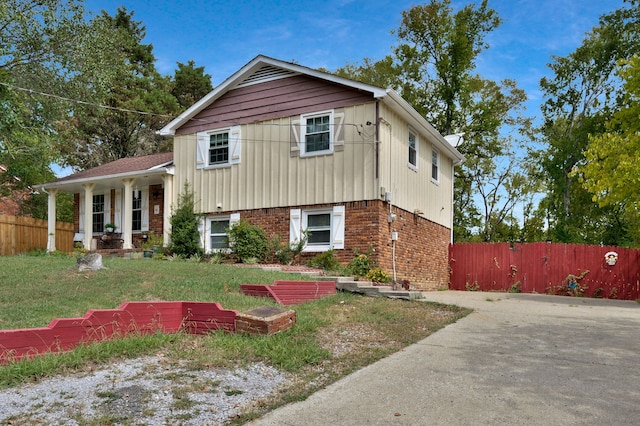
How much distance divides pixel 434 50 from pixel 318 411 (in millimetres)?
24459

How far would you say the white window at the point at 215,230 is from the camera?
1573cm

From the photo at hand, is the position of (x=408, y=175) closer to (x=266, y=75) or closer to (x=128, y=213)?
(x=266, y=75)

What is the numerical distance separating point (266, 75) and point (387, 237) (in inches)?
244

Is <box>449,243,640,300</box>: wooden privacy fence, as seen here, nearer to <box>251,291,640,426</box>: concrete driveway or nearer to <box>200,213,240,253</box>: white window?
<box>200,213,240,253</box>: white window

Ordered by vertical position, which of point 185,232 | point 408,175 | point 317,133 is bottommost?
point 185,232

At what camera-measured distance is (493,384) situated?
16.6 feet

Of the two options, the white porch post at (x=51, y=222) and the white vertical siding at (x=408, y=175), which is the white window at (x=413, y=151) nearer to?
the white vertical siding at (x=408, y=175)

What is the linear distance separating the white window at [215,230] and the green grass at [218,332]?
4176mm

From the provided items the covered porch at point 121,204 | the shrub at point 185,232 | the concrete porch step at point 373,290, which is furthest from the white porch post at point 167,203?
the concrete porch step at point 373,290

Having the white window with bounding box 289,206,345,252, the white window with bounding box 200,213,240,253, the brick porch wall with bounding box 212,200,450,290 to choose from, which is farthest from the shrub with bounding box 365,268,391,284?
the white window with bounding box 200,213,240,253

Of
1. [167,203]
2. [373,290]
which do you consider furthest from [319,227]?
[167,203]

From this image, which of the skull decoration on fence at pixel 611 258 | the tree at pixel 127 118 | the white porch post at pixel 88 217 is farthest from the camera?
the tree at pixel 127 118

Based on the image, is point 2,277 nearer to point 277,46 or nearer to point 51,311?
point 51,311

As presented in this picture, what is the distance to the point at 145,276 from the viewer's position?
31.7 feet
